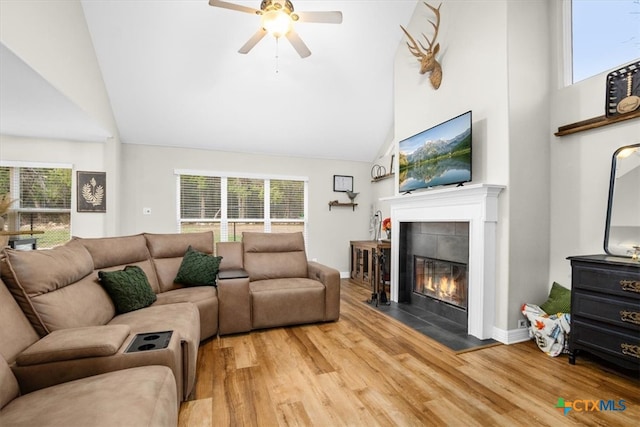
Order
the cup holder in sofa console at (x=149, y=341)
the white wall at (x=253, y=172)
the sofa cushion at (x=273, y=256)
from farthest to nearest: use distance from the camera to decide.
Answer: the white wall at (x=253, y=172) < the sofa cushion at (x=273, y=256) < the cup holder in sofa console at (x=149, y=341)

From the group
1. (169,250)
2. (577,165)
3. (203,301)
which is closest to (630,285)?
(577,165)

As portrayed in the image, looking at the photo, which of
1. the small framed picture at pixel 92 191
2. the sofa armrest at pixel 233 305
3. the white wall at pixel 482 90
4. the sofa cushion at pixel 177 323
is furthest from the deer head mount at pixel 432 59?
the small framed picture at pixel 92 191

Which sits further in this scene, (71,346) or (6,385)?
(71,346)

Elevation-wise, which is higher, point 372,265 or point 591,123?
point 591,123

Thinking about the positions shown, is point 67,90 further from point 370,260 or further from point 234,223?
point 370,260

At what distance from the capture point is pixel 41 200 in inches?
173

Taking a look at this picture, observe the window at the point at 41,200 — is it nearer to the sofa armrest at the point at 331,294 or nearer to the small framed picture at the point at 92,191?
the small framed picture at the point at 92,191

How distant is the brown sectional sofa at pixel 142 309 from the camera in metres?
1.36

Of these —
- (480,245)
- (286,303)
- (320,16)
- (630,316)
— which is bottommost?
(286,303)

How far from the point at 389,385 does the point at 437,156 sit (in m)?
2.33

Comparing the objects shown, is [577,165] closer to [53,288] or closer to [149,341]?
[149,341]

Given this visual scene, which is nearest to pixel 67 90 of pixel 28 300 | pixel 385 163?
pixel 28 300

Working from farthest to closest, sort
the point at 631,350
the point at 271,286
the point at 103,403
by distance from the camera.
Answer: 1. the point at 271,286
2. the point at 631,350
3. the point at 103,403

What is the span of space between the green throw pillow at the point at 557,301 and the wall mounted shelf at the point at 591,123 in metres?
1.43
